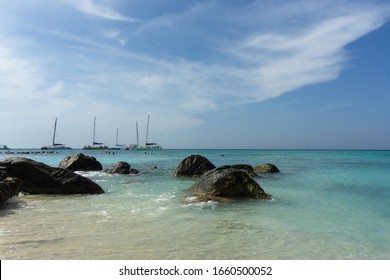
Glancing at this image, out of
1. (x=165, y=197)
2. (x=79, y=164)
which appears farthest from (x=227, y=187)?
(x=79, y=164)

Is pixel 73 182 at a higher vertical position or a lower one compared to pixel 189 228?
higher

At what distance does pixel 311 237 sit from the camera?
7.61m

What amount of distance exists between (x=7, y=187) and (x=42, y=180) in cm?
289

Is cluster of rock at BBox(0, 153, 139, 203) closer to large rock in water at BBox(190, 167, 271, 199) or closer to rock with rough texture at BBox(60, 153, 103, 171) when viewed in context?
large rock in water at BBox(190, 167, 271, 199)

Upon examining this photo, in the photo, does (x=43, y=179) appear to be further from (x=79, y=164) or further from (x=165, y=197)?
(x=79, y=164)

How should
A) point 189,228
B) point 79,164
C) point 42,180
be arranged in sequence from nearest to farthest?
point 189,228 → point 42,180 → point 79,164

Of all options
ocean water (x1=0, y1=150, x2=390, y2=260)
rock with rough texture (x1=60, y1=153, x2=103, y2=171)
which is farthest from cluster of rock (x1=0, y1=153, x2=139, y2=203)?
rock with rough texture (x1=60, y1=153, x2=103, y2=171)

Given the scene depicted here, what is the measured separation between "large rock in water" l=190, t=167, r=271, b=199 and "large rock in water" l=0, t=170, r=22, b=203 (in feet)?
22.4

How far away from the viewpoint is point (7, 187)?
37.5 ft

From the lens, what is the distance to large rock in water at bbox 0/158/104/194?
14.1 m
